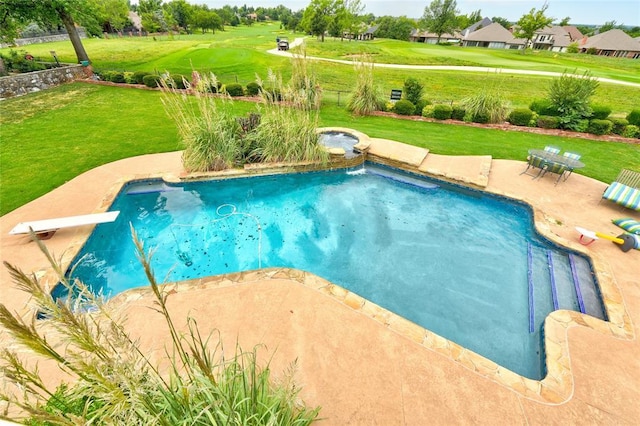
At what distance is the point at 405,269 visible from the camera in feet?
17.5

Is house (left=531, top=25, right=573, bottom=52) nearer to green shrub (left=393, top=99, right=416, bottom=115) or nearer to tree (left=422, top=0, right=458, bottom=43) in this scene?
tree (left=422, top=0, right=458, bottom=43)

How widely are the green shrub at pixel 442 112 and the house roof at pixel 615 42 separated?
210 ft

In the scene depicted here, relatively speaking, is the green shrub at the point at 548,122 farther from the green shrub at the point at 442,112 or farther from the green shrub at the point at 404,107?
the green shrub at the point at 404,107

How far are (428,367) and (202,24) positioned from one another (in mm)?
76321

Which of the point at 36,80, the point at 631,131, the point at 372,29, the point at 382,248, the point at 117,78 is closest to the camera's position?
the point at 382,248

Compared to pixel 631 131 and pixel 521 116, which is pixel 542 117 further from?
pixel 631 131

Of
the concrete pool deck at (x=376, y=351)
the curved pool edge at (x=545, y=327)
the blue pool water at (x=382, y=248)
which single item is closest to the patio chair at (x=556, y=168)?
the blue pool water at (x=382, y=248)

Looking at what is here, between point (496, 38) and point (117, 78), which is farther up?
point (496, 38)

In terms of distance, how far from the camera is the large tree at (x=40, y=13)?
43.3 feet

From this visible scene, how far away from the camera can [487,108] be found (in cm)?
1137

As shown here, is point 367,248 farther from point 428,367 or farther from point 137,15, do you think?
point 137,15

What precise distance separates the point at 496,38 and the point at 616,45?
19.0 m

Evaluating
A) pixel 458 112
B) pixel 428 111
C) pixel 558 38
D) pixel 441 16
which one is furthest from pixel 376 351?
pixel 558 38

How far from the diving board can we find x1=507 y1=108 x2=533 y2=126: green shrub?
13666 mm
